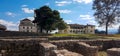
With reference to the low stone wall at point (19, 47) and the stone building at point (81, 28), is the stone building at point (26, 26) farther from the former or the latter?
the low stone wall at point (19, 47)

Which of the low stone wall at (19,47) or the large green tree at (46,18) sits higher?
the large green tree at (46,18)

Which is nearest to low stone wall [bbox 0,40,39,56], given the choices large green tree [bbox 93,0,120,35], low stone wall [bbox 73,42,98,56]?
low stone wall [bbox 73,42,98,56]

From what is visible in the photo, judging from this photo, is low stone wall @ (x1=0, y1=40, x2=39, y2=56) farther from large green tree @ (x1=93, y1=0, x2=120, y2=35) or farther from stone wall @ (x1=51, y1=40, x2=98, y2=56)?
large green tree @ (x1=93, y1=0, x2=120, y2=35)

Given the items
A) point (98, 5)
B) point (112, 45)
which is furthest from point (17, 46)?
point (98, 5)

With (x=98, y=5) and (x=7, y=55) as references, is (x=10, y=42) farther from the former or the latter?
(x=98, y=5)

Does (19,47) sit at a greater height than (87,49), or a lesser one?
greater

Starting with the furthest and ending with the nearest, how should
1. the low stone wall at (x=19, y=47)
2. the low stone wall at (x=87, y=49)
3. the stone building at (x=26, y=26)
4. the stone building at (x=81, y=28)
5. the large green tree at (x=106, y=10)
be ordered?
1. the stone building at (x=81, y=28)
2. the stone building at (x=26, y=26)
3. the large green tree at (x=106, y=10)
4. the low stone wall at (x=19, y=47)
5. the low stone wall at (x=87, y=49)

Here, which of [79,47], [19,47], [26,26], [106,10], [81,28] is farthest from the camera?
[81,28]

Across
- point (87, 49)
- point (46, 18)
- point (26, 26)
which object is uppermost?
point (46, 18)

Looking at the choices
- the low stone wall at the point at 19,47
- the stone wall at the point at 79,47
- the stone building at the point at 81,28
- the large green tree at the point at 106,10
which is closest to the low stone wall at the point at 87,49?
the stone wall at the point at 79,47

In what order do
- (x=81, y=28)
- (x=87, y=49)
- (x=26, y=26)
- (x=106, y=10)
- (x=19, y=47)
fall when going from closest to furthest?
(x=87, y=49), (x=19, y=47), (x=106, y=10), (x=26, y=26), (x=81, y=28)

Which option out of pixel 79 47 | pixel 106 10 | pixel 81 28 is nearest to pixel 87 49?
pixel 79 47

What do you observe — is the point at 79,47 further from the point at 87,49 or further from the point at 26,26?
the point at 26,26

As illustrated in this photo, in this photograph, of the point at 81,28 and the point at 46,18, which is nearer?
the point at 46,18
